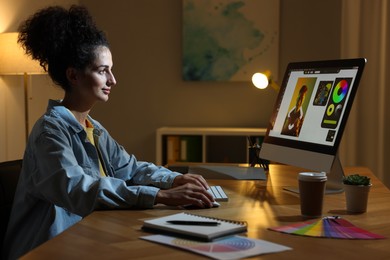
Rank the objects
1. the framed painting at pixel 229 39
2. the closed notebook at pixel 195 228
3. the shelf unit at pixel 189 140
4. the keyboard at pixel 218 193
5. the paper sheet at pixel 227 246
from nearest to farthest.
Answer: the paper sheet at pixel 227 246, the closed notebook at pixel 195 228, the keyboard at pixel 218 193, the shelf unit at pixel 189 140, the framed painting at pixel 229 39

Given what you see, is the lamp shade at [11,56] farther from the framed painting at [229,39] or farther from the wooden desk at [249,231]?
the wooden desk at [249,231]

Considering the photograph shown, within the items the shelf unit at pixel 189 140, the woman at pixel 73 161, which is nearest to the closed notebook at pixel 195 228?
the woman at pixel 73 161

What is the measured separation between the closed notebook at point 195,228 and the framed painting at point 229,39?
3.38 meters

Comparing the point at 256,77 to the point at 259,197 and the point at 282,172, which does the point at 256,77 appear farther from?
the point at 259,197

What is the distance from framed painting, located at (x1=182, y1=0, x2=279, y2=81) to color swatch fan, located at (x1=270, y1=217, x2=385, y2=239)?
3.30 meters

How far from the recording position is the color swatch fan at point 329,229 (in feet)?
4.59

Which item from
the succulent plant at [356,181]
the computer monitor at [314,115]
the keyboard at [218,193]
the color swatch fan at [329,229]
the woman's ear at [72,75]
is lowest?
the keyboard at [218,193]

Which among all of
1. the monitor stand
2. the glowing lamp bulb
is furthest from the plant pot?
the glowing lamp bulb

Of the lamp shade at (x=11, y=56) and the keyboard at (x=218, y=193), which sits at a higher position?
the lamp shade at (x=11, y=56)

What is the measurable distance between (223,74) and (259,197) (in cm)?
295

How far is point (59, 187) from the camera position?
5.43 feet

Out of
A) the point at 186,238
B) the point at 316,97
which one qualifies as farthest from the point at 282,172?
the point at 186,238

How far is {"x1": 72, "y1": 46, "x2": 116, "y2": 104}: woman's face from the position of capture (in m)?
2.07

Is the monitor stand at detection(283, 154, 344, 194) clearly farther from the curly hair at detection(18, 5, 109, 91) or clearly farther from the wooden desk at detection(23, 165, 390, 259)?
the curly hair at detection(18, 5, 109, 91)
